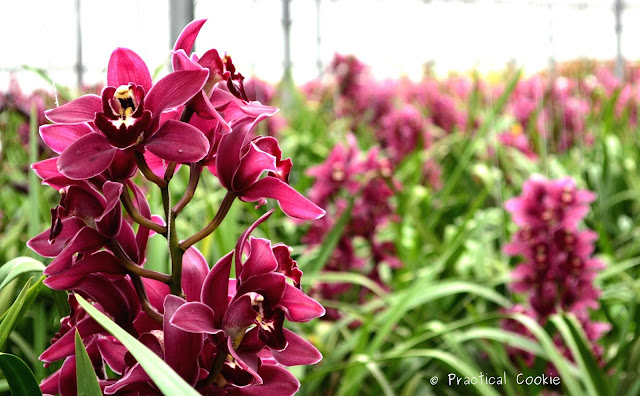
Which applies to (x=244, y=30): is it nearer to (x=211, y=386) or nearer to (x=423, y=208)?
(x=423, y=208)

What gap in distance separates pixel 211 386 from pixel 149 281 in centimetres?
11

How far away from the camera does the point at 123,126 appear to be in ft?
1.68

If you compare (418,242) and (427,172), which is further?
(427,172)

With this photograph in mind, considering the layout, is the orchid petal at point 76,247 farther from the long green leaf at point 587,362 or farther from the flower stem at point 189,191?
the long green leaf at point 587,362

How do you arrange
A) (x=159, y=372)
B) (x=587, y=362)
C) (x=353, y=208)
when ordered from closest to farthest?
(x=159, y=372) < (x=587, y=362) < (x=353, y=208)

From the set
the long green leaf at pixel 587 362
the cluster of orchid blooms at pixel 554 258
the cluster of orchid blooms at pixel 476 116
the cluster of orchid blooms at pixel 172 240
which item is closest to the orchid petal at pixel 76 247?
the cluster of orchid blooms at pixel 172 240

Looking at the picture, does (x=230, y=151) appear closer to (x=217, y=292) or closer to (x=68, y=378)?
(x=217, y=292)

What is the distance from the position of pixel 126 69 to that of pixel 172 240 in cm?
14

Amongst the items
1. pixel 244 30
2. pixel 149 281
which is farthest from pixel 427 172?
pixel 149 281

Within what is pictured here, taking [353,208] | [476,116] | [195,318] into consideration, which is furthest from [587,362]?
[476,116]

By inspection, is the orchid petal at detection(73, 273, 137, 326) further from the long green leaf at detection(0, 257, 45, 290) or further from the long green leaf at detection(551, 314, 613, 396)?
the long green leaf at detection(551, 314, 613, 396)

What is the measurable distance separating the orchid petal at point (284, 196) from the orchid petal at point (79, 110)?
134 mm

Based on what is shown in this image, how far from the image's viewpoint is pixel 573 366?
1.45m

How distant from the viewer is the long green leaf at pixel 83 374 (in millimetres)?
516
